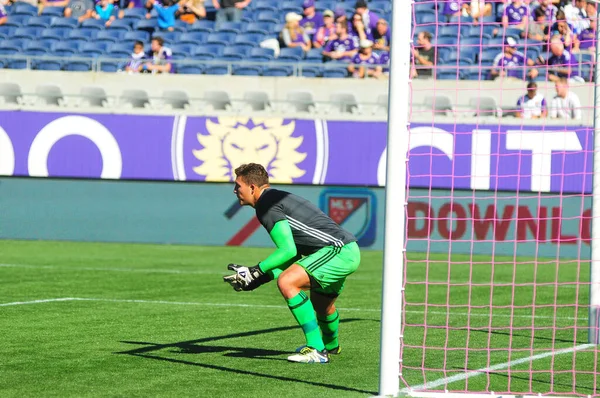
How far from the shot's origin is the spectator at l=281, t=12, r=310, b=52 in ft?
77.9

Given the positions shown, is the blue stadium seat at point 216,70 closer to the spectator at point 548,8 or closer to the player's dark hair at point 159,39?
the player's dark hair at point 159,39

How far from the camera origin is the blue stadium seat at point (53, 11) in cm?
2647

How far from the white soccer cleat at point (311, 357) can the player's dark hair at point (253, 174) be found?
132cm

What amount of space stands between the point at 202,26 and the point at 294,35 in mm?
2378

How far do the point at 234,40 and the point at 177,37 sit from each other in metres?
1.34

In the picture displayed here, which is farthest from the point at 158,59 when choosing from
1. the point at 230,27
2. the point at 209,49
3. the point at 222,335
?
the point at 222,335

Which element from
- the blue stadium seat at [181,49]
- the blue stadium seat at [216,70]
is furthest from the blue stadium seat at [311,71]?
the blue stadium seat at [181,49]

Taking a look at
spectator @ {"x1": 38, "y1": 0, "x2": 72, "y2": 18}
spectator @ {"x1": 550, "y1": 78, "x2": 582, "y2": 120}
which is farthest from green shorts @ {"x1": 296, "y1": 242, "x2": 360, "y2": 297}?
spectator @ {"x1": 38, "y1": 0, "x2": 72, "y2": 18}

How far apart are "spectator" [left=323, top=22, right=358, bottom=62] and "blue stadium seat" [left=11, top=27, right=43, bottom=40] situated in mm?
6917

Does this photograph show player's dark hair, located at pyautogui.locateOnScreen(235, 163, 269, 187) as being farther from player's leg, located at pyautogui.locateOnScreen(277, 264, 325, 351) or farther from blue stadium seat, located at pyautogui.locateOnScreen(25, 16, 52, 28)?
blue stadium seat, located at pyautogui.locateOnScreen(25, 16, 52, 28)

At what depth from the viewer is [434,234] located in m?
21.7

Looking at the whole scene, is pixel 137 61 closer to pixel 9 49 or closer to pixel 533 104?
pixel 9 49

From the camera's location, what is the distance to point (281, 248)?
26.5ft

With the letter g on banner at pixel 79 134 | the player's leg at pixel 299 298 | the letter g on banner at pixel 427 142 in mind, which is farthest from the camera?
the letter g on banner at pixel 79 134
